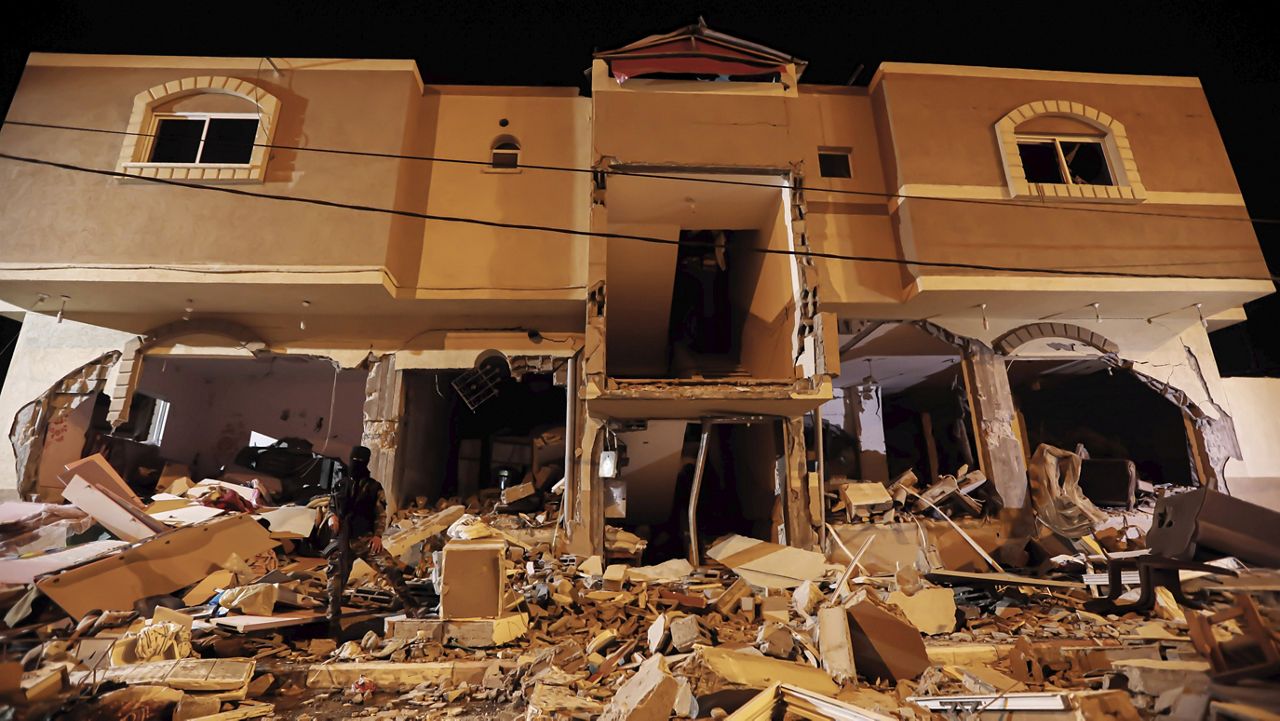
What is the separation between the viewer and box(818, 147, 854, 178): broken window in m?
10.2

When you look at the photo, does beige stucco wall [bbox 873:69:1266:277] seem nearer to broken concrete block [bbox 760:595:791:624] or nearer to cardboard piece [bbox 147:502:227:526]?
broken concrete block [bbox 760:595:791:624]

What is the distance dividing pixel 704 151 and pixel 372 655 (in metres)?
7.71

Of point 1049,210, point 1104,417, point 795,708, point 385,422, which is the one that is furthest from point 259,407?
point 1104,417

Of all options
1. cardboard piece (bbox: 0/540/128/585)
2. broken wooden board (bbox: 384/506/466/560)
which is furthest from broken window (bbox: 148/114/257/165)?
broken wooden board (bbox: 384/506/466/560)

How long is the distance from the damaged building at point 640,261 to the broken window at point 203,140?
60 millimetres

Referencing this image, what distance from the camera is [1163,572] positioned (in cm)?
495

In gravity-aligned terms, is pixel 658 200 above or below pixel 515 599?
above

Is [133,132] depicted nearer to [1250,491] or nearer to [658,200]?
[658,200]

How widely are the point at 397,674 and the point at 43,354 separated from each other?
995 centimetres

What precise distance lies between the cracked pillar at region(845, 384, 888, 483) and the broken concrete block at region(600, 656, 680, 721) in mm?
8978

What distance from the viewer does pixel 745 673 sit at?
4039 mm

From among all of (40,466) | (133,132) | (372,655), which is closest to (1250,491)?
(372,655)

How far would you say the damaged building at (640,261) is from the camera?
27.8 feet

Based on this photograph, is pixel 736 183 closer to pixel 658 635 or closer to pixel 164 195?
pixel 658 635
